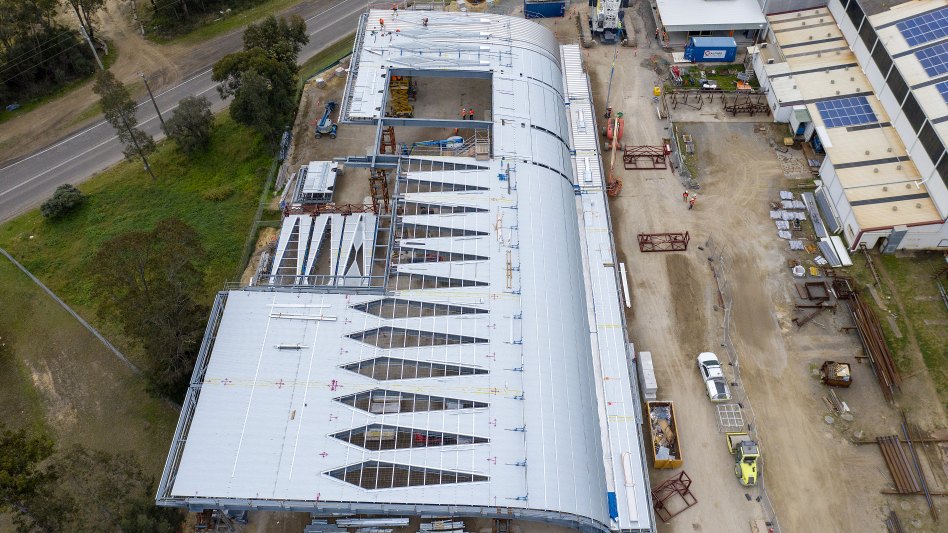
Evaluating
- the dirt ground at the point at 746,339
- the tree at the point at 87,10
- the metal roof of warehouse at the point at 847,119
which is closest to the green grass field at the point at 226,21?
the tree at the point at 87,10

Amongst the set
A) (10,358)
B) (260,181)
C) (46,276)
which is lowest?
(10,358)

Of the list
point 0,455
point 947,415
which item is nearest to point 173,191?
point 0,455

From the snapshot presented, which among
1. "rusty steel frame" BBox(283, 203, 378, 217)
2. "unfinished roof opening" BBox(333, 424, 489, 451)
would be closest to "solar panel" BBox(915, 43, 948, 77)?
"rusty steel frame" BBox(283, 203, 378, 217)

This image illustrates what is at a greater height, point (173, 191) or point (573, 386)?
point (173, 191)

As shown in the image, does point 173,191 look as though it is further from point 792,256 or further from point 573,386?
point 792,256

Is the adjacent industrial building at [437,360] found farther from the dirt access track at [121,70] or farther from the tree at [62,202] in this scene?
the dirt access track at [121,70]

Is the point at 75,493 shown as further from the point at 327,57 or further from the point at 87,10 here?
the point at 87,10

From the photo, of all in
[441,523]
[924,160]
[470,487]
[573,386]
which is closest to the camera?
[470,487]

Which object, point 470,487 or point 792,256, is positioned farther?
point 792,256
